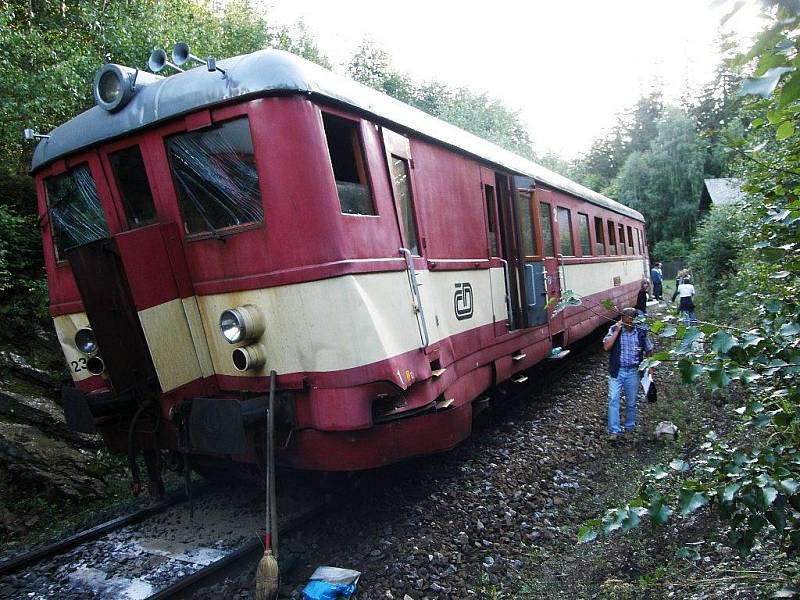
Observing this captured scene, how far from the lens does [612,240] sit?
13633 mm

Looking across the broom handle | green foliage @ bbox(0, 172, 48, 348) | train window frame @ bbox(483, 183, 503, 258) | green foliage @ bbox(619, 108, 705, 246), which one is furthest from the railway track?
green foliage @ bbox(619, 108, 705, 246)

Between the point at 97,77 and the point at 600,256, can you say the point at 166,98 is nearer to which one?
the point at 97,77

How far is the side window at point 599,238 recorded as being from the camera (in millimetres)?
11703

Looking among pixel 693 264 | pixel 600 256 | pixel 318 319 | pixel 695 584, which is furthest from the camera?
pixel 693 264

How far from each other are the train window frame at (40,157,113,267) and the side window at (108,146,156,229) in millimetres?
163

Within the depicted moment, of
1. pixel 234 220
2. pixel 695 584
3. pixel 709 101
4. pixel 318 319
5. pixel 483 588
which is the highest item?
pixel 709 101

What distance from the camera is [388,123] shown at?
4668 mm

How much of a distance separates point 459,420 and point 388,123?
2434mm

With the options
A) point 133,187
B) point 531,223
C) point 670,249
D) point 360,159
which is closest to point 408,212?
point 360,159

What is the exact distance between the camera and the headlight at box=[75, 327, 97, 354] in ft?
16.8

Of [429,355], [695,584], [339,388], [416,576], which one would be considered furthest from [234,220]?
[695,584]

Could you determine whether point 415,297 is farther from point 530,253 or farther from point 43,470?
point 43,470

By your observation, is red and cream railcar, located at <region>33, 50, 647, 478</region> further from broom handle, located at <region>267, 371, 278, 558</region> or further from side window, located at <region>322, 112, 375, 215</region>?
broom handle, located at <region>267, 371, 278, 558</region>

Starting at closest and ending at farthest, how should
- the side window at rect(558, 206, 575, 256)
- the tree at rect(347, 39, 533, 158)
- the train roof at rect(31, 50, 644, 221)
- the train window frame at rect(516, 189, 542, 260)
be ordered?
the train roof at rect(31, 50, 644, 221)
the train window frame at rect(516, 189, 542, 260)
the side window at rect(558, 206, 575, 256)
the tree at rect(347, 39, 533, 158)
